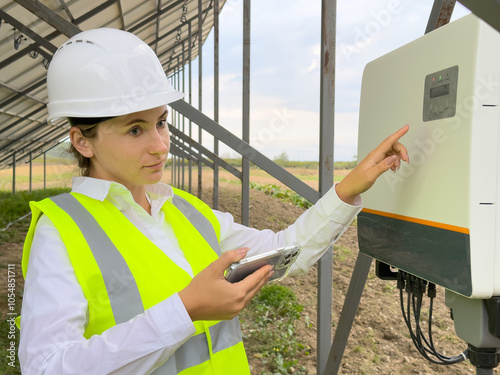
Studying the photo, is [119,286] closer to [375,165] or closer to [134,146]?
[134,146]

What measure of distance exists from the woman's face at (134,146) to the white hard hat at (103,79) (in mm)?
29

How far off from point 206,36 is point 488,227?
515 inches

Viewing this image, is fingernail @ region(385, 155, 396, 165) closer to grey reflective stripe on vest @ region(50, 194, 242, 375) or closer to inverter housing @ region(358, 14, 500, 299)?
inverter housing @ region(358, 14, 500, 299)

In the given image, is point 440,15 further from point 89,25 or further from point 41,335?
point 89,25

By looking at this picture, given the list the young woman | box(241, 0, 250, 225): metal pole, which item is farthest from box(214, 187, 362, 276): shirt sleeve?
box(241, 0, 250, 225): metal pole

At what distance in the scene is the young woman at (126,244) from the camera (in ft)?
2.97

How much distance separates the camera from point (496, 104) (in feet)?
3.41

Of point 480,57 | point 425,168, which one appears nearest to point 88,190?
point 425,168

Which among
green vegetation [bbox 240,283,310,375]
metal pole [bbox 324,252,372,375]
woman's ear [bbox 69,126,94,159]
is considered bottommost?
green vegetation [bbox 240,283,310,375]

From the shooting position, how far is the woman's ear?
1.17 m

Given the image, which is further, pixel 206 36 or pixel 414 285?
pixel 206 36

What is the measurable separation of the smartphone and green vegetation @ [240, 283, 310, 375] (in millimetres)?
2321

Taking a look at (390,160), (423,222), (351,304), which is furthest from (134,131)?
(351,304)

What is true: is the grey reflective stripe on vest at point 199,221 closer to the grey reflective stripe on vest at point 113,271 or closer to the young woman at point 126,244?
the young woman at point 126,244
